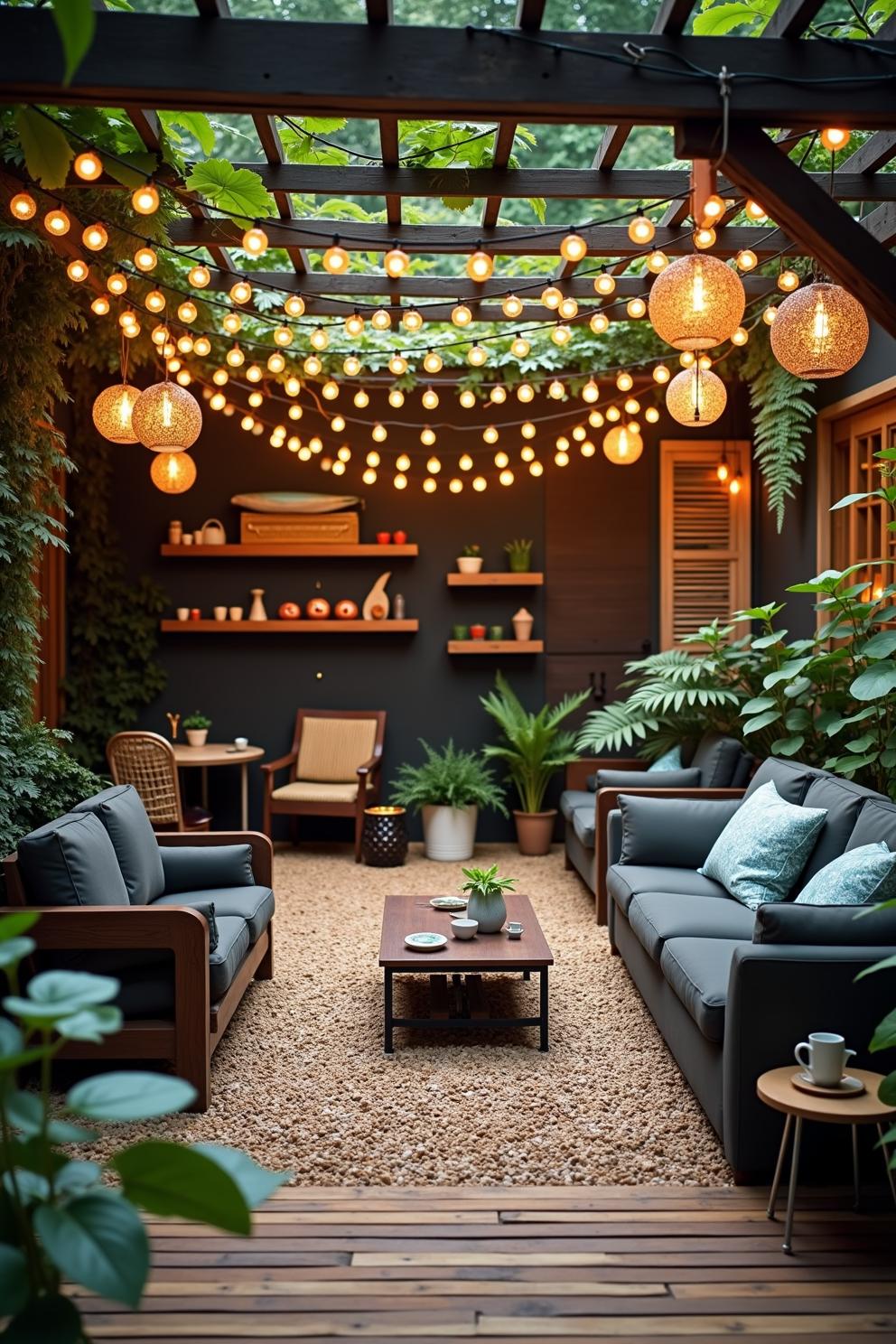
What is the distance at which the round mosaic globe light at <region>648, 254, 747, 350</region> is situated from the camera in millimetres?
3416

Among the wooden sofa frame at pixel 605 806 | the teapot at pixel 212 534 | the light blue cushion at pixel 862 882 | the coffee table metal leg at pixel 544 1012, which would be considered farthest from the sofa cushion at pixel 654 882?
the teapot at pixel 212 534

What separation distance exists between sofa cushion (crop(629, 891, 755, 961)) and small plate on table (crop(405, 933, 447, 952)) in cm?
79

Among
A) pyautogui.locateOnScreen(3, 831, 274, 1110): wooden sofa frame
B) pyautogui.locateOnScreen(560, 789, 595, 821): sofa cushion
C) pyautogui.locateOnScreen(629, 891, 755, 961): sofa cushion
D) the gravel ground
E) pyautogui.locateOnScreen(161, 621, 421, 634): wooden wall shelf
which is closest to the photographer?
the gravel ground

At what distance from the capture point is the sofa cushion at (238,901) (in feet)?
14.5

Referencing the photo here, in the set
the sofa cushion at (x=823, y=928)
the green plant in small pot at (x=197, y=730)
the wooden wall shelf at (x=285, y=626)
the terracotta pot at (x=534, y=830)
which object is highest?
the wooden wall shelf at (x=285, y=626)

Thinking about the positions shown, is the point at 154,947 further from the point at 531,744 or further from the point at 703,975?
the point at 531,744

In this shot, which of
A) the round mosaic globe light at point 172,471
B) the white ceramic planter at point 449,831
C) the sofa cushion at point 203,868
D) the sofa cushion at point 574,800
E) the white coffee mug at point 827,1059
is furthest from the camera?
the white ceramic planter at point 449,831

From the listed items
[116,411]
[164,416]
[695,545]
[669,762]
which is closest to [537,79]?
[164,416]

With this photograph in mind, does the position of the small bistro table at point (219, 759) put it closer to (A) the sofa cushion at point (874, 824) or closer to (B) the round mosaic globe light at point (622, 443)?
(B) the round mosaic globe light at point (622, 443)

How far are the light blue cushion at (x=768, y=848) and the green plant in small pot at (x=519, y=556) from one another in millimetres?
3639

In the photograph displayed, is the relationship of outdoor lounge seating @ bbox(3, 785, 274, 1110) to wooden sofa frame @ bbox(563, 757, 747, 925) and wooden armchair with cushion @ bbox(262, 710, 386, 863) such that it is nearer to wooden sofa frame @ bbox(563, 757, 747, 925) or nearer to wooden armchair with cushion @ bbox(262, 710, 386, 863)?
wooden sofa frame @ bbox(563, 757, 747, 925)

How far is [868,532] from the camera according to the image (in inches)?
242

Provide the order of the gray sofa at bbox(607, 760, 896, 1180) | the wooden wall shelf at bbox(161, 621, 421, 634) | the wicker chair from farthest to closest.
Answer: the wooden wall shelf at bbox(161, 621, 421, 634) → the wicker chair → the gray sofa at bbox(607, 760, 896, 1180)

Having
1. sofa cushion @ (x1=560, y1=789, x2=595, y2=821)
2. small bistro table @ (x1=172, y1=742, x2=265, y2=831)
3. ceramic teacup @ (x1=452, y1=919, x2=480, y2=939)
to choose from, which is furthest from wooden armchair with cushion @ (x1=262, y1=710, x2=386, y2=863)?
ceramic teacup @ (x1=452, y1=919, x2=480, y2=939)
